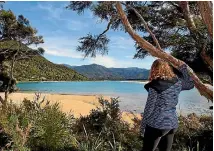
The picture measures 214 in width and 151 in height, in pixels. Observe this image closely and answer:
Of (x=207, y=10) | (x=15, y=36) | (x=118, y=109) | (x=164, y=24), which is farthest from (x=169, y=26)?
(x=15, y=36)

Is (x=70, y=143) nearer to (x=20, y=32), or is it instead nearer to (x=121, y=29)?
(x=121, y=29)

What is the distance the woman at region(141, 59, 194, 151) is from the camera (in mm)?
4312

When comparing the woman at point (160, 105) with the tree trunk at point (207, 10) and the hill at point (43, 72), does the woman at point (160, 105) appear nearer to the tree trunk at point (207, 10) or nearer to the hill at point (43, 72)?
the tree trunk at point (207, 10)

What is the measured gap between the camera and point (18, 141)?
163 inches

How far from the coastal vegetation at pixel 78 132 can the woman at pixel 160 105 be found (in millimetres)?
638

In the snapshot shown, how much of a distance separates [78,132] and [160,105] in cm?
301

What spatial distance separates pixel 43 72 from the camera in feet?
266

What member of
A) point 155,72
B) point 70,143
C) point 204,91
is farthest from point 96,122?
point 155,72

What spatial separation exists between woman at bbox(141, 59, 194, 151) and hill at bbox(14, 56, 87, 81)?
Answer: 194ft

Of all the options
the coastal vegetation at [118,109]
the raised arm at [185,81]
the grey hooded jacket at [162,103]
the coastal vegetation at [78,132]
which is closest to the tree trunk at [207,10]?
the coastal vegetation at [118,109]

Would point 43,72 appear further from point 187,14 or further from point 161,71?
point 161,71

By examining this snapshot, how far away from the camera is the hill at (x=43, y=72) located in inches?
2655

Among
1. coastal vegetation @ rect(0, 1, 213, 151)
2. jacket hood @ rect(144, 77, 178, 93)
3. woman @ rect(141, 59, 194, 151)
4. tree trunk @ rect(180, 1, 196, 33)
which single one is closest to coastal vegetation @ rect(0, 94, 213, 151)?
coastal vegetation @ rect(0, 1, 213, 151)

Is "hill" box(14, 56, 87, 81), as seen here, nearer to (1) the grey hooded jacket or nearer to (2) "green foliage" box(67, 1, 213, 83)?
(2) "green foliage" box(67, 1, 213, 83)
